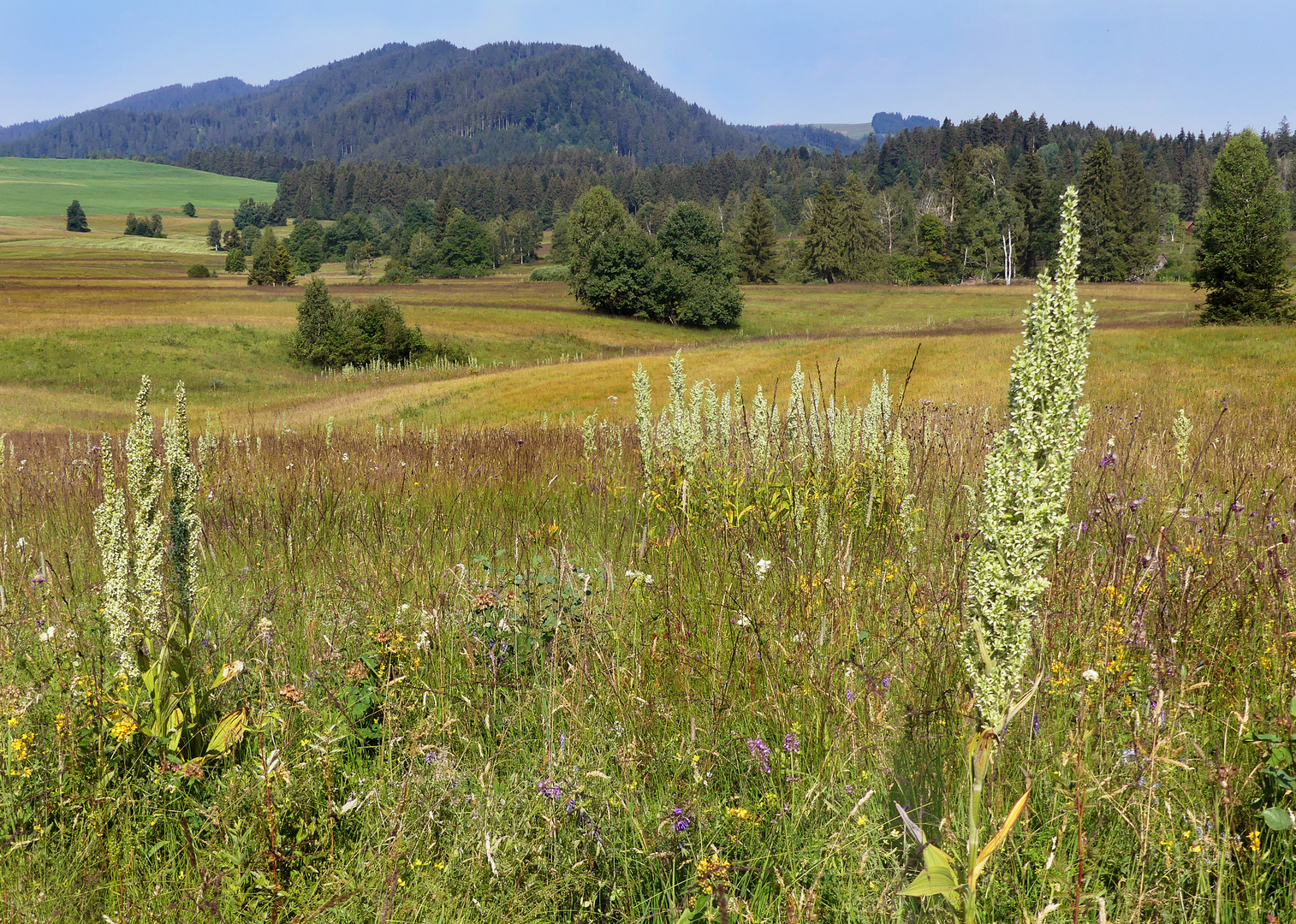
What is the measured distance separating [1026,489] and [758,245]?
122 metres

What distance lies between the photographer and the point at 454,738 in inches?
128

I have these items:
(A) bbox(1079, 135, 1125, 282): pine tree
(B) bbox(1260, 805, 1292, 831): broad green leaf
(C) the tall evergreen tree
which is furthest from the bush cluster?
(B) bbox(1260, 805, 1292, 831): broad green leaf

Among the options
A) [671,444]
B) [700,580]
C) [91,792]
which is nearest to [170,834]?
[91,792]

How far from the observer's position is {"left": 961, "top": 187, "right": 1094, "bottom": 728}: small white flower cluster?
5.76ft

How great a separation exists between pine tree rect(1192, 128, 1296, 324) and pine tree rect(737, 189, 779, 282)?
72437mm

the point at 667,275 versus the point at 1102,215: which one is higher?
the point at 1102,215

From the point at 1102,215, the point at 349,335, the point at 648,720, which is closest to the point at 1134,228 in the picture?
the point at 1102,215

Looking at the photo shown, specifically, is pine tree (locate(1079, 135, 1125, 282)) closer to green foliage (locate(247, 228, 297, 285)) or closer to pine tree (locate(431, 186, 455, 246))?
green foliage (locate(247, 228, 297, 285))

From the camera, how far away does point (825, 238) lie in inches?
4582

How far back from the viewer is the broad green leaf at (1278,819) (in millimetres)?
2285

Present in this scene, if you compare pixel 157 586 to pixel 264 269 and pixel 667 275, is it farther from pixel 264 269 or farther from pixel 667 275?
pixel 264 269

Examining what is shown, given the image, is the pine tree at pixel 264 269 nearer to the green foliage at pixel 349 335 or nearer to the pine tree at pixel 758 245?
the green foliage at pixel 349 335

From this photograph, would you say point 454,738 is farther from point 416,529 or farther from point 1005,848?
point 416,529

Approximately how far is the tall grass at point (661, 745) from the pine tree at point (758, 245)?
383ft
